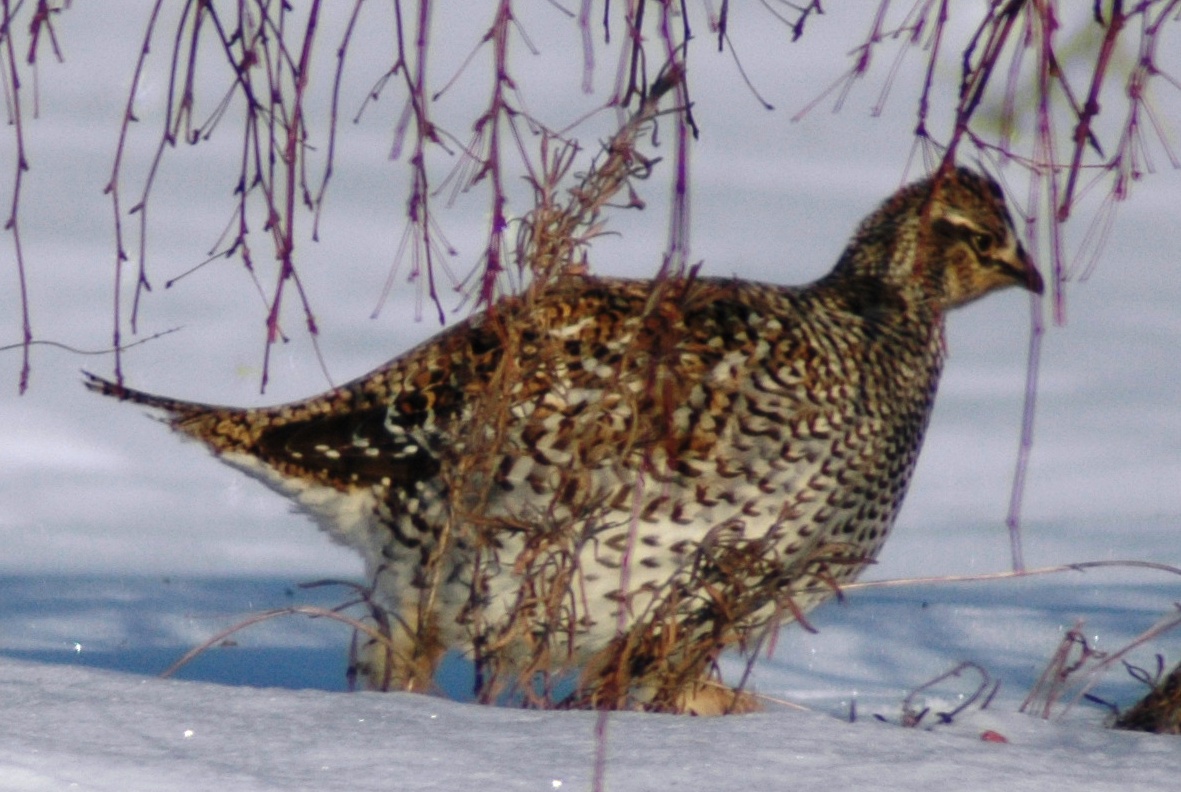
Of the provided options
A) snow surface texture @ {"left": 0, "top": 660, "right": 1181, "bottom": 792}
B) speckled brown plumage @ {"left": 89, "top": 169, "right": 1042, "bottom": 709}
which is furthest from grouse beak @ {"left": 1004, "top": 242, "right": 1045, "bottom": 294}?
snow surface texture @ {"left": 0, "top": 660, "right": 1181, "bottom": 792}

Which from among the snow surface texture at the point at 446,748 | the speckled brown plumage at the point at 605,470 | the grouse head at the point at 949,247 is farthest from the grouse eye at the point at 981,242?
the snow surface texture at the point at 446,748

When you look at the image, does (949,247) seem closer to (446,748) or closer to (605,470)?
(605,470)

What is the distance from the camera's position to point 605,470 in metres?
3.71

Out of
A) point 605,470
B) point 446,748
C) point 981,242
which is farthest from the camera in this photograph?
point 981,242

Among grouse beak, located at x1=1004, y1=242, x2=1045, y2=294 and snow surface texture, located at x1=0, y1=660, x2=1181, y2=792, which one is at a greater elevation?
grouse beak, located at x1=1004, y1=242, x2=1045, y2=294

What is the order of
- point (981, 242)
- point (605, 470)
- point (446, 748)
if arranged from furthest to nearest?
point (981, 242)
point (605, 470)
point (446, 748)

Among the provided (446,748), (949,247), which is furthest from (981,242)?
(446,748)

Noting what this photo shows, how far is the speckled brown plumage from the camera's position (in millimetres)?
3588

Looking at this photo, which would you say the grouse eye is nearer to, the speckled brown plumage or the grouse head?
the grouse head

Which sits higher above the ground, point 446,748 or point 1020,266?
point 1020,266

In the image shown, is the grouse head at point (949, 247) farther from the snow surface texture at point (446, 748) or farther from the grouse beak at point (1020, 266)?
the snow surface texture at point (446, 748)

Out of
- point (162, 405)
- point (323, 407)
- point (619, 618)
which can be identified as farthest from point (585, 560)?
point (162, 405)

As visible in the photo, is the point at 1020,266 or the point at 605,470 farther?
the point at 1020,266

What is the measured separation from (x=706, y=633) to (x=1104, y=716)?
3.47ft
